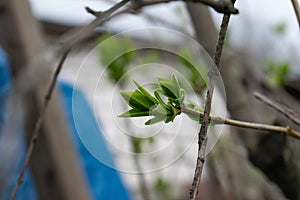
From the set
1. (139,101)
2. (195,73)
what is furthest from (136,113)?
(195,73)

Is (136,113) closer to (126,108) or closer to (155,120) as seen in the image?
(155,120)

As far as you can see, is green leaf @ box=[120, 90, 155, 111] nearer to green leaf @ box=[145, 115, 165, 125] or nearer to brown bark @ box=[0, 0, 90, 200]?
green leaf @ box=[145, 115, 165, 125]

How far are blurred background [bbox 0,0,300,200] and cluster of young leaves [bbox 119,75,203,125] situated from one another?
31 mm

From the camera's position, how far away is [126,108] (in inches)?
28.8

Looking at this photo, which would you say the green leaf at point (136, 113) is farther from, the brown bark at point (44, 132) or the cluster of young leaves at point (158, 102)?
the brown bark at point (44, 132)

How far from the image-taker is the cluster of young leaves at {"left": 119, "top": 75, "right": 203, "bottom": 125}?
0.31 m

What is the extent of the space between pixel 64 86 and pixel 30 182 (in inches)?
12.5

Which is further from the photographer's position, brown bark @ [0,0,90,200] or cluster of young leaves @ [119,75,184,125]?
brown bark @ [0,0,90,200]

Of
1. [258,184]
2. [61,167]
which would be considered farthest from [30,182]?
[258,184]

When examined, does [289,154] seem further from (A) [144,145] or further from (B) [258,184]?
(B) [258,184]

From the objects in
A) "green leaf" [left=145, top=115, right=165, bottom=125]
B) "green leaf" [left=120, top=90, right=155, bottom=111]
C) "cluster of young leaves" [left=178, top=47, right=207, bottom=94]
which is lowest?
"green leaf" [left=145, top=115, right=165, bottom=125]

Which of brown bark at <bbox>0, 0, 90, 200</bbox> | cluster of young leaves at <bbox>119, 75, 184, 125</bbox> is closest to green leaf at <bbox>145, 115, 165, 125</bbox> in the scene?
cluster of young leaves at <bbox>119, 75, 184, 125</bbox>

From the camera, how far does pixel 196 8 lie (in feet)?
2.66

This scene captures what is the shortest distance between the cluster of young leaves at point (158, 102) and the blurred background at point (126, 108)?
Answer: 0.10 feet
